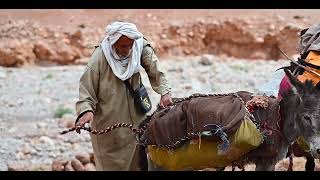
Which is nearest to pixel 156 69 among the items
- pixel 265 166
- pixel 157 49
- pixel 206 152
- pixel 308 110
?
pixel 206 152

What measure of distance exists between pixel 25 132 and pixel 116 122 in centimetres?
529

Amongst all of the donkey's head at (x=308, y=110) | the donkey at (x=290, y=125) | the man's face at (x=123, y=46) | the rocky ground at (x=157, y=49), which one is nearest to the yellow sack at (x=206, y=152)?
the donkey at (x=290, y=125)

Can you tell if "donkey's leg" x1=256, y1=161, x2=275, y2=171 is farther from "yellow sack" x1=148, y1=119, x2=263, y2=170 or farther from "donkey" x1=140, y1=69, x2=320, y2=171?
"yellow sack" x1=148, y1=119, x2=263, y2=170

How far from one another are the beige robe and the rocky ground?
19.8ft

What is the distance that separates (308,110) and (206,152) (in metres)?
0.73

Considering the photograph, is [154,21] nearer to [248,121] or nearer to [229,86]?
[229,86]

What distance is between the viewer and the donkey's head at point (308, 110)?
454 cm

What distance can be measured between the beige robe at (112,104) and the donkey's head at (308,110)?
1055 mm

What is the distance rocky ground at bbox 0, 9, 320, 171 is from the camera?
539 inches

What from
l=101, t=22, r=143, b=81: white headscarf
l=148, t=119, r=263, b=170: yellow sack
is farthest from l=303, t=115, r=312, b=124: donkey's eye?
A: l=101, t=22, r=143, b=81: white headscarf

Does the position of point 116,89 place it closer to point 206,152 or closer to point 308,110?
point 206,152

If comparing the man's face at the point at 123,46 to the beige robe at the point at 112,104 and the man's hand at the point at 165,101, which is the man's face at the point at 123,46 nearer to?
the beige robe at the point at 112,104

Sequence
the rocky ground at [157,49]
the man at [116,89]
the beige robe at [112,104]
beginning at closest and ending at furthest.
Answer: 1. the man at [116,89]
2. the beige robe at [112,104]
3. the rocky ground at [157,49]

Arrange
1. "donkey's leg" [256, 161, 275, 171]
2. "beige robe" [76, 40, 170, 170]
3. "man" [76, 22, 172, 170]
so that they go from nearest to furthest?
"donkey's leg" [256, 161, 275, 171]
"man" [76, 22, 172, 170]
"beige robe" [76, 40, 170, 170]
